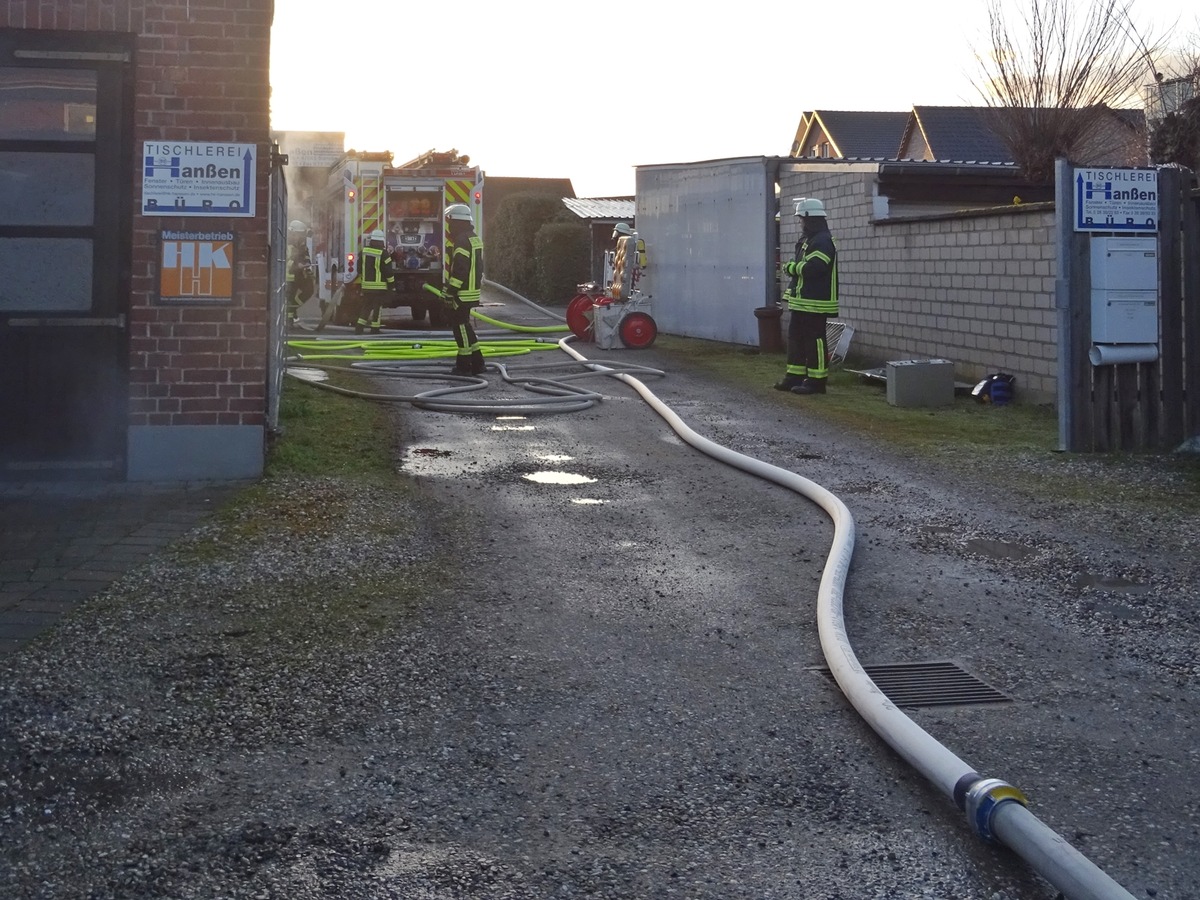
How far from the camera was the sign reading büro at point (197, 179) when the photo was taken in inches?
332

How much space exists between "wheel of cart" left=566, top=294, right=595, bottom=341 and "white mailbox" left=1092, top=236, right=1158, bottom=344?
1114 cm

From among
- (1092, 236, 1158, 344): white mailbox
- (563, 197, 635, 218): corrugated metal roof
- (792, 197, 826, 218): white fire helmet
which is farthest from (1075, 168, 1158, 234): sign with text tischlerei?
(563, 197, 635, 218): corrugated metal roof

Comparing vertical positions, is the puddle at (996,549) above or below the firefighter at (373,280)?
below

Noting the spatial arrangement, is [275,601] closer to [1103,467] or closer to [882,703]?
[882,703]

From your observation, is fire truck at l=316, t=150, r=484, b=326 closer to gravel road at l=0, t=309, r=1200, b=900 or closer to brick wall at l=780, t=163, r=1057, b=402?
brick wall at l=780, t=163, r=1057, b=402

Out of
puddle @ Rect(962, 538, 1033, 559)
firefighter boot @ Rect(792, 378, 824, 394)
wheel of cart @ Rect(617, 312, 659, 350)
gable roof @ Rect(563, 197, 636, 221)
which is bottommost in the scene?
puddle @ Rect(962, 538, 1033, 559)

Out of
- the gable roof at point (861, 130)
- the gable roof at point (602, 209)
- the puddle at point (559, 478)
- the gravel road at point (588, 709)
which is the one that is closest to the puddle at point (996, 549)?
the gravel road at point (588, 709)

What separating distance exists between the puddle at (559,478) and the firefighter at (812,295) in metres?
5.34

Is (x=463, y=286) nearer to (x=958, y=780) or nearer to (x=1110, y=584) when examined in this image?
(x=1110, y=584)

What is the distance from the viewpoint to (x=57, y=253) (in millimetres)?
8484

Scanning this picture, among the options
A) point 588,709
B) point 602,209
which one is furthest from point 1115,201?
point 602,209

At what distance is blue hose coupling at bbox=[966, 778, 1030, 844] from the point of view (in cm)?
343

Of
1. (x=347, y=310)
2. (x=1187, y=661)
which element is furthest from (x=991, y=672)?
(x=347, y=310)

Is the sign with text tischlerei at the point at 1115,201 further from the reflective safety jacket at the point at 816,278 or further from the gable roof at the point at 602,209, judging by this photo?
the gable roof at the point at 602,209
